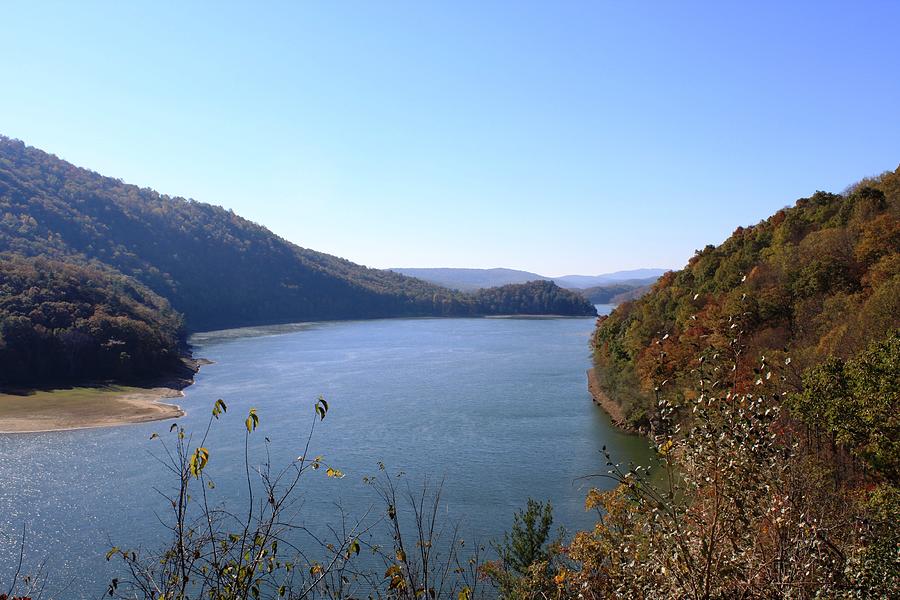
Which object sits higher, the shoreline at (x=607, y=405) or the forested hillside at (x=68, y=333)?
the forested hillside at (x=68, y=333)

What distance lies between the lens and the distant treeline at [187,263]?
68.0 meters

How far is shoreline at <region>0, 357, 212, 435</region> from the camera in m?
28.0

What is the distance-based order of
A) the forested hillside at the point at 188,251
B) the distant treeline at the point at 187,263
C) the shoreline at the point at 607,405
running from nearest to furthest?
the shoreline at the point at 607,405 → the distant treeline at the point at 187,263 → the forested hillside at the point at 188,251

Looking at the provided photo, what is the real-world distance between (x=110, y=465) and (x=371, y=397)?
546 inches

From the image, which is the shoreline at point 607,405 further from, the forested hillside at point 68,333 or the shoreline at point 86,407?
the forested hillside at point 68,333

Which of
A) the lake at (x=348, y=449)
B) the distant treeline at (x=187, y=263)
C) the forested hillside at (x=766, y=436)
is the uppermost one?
the distant treeline at (x=187, y=263)

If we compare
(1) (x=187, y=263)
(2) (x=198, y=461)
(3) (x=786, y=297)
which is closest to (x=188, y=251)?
(1) (x=187, y=263)

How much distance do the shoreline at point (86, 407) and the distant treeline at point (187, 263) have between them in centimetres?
617

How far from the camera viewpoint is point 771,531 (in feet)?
12.7

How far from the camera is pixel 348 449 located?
23.2 meters

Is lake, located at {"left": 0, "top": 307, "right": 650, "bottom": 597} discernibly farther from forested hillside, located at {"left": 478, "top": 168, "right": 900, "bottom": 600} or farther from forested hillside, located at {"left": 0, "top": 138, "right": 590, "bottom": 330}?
forested hillside, located at {"left": 0, "top": 138, "right": 590, "bottom": 330}

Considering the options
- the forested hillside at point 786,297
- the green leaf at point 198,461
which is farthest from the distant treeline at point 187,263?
the green leaf at point 198,461

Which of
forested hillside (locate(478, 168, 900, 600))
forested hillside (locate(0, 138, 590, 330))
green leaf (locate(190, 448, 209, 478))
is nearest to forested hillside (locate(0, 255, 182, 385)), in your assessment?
forested hillside (locate(0, 138, 590, 330))

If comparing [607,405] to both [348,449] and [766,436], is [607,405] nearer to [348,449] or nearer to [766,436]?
[348,449]
